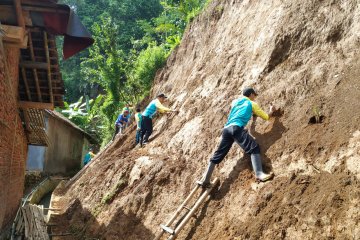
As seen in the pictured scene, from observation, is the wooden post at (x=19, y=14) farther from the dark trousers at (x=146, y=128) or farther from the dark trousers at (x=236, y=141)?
the dark trousers at (x=146, y=128)

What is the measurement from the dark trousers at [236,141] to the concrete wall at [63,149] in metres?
16.6

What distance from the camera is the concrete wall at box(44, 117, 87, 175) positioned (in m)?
21.5

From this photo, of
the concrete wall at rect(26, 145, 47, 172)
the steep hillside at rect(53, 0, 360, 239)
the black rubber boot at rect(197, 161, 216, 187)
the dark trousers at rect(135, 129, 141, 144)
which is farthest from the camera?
the concrete wall at rect(26, 145, 47, 172)

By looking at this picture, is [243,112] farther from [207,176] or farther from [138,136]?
[138,136]

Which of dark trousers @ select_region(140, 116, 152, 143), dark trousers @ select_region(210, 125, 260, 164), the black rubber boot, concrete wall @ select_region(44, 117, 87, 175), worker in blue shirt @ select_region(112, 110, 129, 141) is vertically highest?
dark trousers @ select_region(210, 125, 260, 164)

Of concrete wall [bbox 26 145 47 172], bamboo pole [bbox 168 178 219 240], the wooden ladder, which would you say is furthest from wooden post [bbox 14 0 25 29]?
concrete wall [bbox 26 145 47 172]

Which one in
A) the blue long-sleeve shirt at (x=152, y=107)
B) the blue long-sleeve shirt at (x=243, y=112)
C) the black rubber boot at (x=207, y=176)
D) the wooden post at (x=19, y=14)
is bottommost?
the blue long-sleeve shirt at (x=152, y=107)

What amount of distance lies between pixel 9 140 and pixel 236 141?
4.92 meters

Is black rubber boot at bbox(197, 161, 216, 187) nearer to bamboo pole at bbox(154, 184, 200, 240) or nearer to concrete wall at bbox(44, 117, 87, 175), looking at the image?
bamboo pole at bbox(154, 184, 200, 240)

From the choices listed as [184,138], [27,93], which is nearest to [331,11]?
[184,138]

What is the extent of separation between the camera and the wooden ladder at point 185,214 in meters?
5.93

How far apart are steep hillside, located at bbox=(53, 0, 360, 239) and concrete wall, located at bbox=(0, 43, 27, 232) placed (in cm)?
188

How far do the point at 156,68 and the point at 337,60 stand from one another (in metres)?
11.5

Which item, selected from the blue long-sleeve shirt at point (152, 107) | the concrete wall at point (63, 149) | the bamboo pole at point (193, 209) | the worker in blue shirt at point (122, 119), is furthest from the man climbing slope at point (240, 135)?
the concrete wall at point (63, 149)
